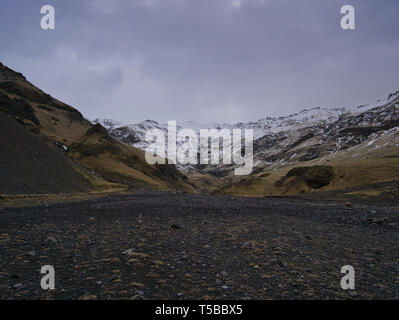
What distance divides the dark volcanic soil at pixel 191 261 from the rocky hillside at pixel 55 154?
65.8ft

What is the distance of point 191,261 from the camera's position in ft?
22.4

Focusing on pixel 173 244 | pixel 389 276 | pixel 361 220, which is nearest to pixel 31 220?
pixel 173 244

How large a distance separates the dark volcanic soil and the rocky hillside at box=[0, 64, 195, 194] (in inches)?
790

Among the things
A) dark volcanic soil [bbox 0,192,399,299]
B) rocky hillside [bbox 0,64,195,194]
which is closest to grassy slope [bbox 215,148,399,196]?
rocky hillside [bbox 0,64,195,194]

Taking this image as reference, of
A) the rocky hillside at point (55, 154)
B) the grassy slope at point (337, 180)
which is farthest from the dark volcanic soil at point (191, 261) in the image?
the grassy slope at point (337, 180)

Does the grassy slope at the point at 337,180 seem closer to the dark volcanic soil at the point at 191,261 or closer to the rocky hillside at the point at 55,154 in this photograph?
the rocky hillside at the point at 55,154

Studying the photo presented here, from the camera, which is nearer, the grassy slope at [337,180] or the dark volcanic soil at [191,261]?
the dark volcanic soil at [191,261]

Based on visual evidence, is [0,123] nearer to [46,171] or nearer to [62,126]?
[46,171]

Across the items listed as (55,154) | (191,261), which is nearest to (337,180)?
(55,154)

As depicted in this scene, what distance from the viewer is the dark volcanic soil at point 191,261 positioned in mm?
4977

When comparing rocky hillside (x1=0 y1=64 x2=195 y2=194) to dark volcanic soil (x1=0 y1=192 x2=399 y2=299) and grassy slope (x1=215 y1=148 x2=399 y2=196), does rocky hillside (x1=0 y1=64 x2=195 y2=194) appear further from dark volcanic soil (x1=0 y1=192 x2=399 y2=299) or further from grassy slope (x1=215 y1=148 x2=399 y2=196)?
grassy slope (x1=215 y1=148 x2=399 y2=196)

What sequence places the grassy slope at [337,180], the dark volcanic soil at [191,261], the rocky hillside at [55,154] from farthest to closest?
the grassy slope at [337,180], the rocky hillside at [55,154], the dark volcanic soil at [191,261]

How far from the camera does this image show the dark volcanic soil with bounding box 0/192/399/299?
16.3ft

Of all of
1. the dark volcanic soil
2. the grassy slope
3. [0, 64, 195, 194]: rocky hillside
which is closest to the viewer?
the dark volcanic soil
